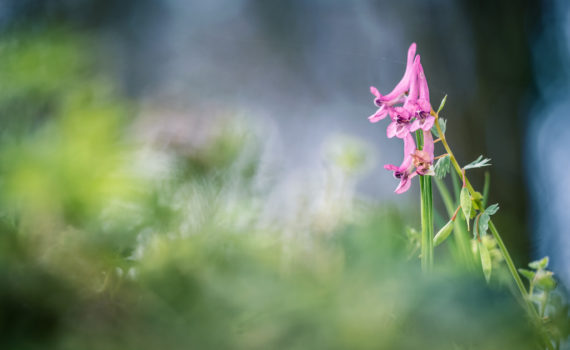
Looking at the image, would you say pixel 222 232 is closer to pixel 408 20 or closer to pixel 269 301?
pixel 269 301

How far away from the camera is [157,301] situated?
14 cm

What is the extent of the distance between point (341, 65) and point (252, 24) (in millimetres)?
940

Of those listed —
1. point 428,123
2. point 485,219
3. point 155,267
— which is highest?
point 428,123

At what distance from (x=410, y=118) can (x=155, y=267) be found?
14.9 inches

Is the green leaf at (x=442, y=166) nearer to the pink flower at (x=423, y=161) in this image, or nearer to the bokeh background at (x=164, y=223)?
the pink flower at (x=423, y=161)

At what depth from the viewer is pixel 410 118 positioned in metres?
0.47

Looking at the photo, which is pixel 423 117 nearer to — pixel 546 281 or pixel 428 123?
pixel 428 123

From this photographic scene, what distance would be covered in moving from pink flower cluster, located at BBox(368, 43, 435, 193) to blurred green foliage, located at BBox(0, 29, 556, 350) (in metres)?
0.21

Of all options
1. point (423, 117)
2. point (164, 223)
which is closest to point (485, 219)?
point (423, 117)

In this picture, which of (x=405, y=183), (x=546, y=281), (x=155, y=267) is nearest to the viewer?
(x=155, y=267)

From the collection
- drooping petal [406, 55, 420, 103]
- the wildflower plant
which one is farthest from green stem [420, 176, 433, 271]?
drooping petal [406, 55, 420, 103]

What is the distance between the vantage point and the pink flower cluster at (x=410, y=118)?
18.1 inches

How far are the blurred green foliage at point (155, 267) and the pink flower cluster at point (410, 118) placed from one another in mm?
207

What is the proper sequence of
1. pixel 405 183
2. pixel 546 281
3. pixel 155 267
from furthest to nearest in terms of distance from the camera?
pixel 405 183 < pixel 546 281 < pixel 155 267
